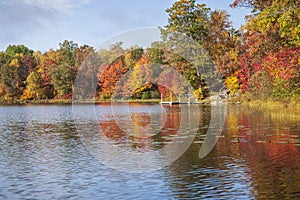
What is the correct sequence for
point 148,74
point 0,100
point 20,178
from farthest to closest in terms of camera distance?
1. point 0,100
2. point 148,74
3. point 20,178

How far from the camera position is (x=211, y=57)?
4897 centimetres

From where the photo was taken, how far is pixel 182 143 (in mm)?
15680

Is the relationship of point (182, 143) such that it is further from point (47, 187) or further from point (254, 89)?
point (254, 89)

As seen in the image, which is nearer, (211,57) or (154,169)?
(154,169)

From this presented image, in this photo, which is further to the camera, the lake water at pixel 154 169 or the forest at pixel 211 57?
the forest at pixel 211 57

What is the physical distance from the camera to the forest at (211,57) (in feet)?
81.8

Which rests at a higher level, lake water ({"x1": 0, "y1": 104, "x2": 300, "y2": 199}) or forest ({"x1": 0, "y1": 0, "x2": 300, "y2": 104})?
forest ({"x1": 0, "y1": 0, "x2": 300, "y2": 104})

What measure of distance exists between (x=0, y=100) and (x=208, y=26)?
135 ft

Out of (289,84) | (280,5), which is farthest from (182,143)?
(289,84)

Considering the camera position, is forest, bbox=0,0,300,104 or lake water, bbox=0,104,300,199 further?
forest, bbox=0,0,300,104

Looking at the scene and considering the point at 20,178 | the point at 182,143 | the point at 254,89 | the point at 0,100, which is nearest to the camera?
the point at 20,178

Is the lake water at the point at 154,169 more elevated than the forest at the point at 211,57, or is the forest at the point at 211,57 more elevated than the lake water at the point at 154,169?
the forest at the point at 211,57

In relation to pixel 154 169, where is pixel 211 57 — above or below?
above

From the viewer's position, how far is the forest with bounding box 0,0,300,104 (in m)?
24.9
